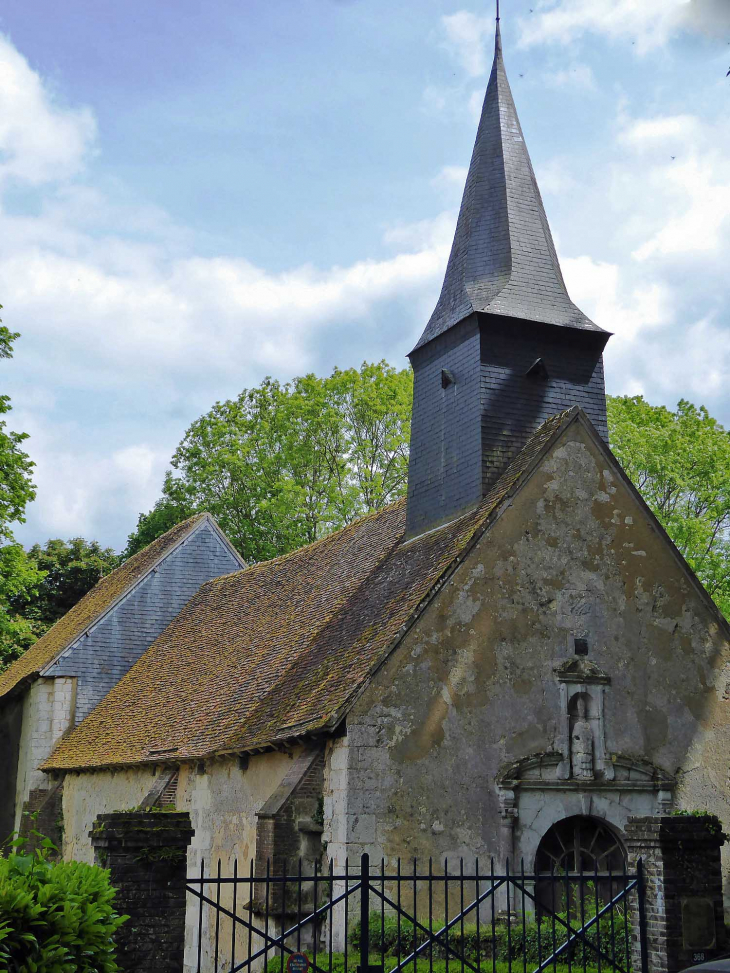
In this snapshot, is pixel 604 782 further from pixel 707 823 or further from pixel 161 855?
pixel 161 855

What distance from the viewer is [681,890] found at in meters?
9.46

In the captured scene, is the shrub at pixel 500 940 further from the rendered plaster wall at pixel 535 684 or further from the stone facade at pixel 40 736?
the stone facade at pixel 40 736

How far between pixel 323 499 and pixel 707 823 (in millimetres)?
25078

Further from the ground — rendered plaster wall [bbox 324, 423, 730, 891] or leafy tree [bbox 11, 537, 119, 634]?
leafy tree [bbox 11, 537, 119, 634]

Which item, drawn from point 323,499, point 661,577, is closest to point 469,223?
point 661,577

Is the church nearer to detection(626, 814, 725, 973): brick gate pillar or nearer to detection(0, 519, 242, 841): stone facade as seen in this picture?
detection(0, 519, 242, 841): stone facade

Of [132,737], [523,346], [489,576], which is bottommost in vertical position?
[132,737]

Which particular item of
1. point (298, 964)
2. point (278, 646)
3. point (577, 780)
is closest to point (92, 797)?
point (278, 646)

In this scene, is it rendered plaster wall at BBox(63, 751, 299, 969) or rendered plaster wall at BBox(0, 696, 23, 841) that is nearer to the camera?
rendered plaster wall at BBox(63, 751, 299, 969)

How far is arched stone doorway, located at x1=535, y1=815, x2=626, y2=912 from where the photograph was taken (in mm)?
14242

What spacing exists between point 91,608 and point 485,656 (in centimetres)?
1494

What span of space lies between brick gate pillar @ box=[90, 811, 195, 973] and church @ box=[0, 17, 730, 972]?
5.28m

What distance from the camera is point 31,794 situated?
23.1 m

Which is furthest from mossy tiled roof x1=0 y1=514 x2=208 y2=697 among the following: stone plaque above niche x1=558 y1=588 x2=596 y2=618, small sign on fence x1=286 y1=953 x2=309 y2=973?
small sign on fence x1=286 y1=953 x2=309 y2=973
